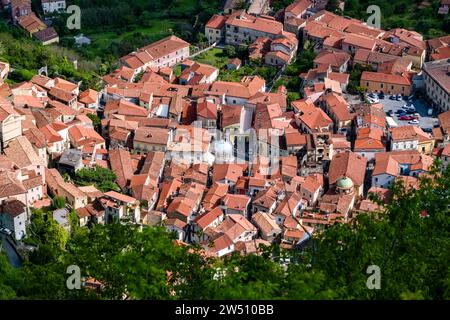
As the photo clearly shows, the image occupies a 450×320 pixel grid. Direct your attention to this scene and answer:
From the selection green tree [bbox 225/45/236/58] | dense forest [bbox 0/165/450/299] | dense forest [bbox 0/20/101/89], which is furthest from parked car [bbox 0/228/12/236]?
green tree [bbox 225/45/236/58]

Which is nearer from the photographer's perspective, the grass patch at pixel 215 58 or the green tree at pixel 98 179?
the green tree at pixel 98 179

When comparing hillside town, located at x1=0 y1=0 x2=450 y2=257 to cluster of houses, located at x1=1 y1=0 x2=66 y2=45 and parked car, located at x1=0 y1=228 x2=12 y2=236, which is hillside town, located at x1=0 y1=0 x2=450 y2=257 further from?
cluster of houses, located at x1=1 y1=0 x2=66 y2=45

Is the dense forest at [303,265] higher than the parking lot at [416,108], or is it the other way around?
the dense forest at [303,265]

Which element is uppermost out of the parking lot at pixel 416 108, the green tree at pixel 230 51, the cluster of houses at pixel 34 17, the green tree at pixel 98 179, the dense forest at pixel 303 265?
the dense forest at pixel 303 265

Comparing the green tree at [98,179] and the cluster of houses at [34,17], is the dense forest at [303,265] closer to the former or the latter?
the green tree at [98,179]

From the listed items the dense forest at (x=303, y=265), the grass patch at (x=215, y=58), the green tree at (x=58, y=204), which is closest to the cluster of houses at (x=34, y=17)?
the grass patch at (x=215, y=58)

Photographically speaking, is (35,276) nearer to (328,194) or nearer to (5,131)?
(5,131)
